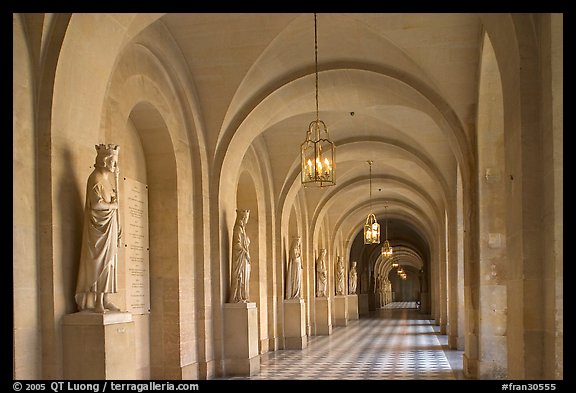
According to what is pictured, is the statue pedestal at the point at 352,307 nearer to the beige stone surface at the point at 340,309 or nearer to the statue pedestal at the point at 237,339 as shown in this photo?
the beige stone surface at the point at 340,309

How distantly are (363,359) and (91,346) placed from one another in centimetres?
904

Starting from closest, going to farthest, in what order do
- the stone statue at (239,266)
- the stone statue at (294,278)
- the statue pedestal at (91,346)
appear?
1. the statue pedestal at (91,346)
2. the stone statue at (239,266)
3. the stone statue at (294,278)

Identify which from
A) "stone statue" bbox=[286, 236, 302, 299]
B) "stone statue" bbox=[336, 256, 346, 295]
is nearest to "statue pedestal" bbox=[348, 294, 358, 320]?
"stone statue" bbox=[336, 256, 346, 295]

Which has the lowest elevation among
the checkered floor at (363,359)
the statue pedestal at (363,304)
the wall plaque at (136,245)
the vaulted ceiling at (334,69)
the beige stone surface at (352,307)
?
the statue pedestal at (363,304)

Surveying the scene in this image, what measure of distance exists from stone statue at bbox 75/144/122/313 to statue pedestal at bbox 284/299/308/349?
11.0m

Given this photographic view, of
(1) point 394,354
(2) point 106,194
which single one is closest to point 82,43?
(2) point 106,194


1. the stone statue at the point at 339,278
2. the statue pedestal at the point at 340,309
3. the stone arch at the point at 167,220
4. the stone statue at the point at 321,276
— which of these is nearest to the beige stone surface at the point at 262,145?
the stone arch at the point at 167,220

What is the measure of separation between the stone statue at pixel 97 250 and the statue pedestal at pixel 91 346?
6.3 inches

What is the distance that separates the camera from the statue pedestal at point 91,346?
6309 mm

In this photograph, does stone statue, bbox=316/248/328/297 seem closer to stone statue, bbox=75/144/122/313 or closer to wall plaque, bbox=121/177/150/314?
wall plaque, bbox=121/177/150/314

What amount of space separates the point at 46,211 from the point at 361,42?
21.4 ft

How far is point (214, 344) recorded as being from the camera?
11695 millimetres

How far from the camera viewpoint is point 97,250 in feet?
21.5
